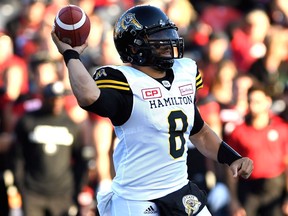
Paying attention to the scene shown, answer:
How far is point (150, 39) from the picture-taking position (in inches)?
221

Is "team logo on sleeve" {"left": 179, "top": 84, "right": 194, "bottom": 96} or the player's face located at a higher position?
the player's face

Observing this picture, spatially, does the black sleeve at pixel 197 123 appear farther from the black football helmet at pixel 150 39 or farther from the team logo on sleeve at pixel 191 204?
the team logo on sleeve at pixel 191 204

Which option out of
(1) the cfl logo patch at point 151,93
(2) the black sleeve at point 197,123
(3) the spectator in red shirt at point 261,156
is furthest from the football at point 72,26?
(3) the spectator in red shirt at point 261,156

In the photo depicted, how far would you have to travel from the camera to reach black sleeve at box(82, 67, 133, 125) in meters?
5.34

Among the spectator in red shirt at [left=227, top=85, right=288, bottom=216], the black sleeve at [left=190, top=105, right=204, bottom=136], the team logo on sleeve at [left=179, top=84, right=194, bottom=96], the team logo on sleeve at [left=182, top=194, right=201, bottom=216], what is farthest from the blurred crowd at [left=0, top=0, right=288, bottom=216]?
the team logo on sleeve at [left=182, top=194, right=201, bottom=216]

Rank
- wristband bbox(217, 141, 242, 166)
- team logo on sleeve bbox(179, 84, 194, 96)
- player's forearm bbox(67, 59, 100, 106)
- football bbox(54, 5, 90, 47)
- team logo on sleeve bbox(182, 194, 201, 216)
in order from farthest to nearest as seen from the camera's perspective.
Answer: wristband bbox(217, 141, 242, 166)
team logo on sleeve bbox(179, 84, 194, 96)
team logo on sleeve bbox(182, 194, 201, 216)
football bbox(54, 5, 90, 47)
player's forearm bbox(67, 59, 100, 106)

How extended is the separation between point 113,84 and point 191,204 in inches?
33.3

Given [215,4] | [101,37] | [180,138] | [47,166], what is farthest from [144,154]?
[215,4]

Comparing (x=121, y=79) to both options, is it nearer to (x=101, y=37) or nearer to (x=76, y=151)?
(x=76, y=151)

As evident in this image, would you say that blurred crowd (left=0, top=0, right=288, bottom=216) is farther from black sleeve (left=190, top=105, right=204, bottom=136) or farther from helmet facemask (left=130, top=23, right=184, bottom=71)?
helmet facemask (left=130, top=23, right=184, bottom=71)

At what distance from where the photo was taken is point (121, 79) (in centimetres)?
548

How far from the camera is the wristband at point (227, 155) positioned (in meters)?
5.97

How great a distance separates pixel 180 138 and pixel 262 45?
691 centimetres

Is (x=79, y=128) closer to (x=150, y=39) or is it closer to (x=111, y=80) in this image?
(x=150, y=39)
